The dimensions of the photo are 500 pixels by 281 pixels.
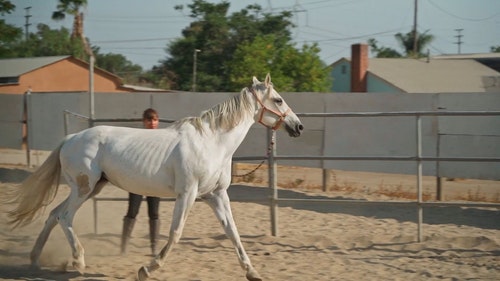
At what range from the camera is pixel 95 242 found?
22.7 ft

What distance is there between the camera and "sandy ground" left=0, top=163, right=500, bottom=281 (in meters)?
5.74

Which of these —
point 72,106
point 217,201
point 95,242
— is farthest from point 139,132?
point 72,106

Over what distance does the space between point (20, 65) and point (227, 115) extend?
23.3 m

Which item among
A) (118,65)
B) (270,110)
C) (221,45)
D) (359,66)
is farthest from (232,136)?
(118,65)

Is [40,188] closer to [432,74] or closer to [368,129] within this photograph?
[368,129]

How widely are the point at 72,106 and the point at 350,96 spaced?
21.2 feet

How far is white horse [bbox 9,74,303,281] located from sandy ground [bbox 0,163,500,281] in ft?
1.62

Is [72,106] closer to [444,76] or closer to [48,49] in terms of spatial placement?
[444,76]

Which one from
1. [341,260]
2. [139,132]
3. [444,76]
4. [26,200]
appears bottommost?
[341,260]

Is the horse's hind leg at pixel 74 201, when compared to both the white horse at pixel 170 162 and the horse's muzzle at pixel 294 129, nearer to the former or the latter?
the white horse at pixel 170 162

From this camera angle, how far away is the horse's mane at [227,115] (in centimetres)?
555

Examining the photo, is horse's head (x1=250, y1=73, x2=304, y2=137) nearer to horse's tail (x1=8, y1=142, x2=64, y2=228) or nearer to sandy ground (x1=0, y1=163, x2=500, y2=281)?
sandy ground (x1=0, y1=163, x2=500, y2=281)

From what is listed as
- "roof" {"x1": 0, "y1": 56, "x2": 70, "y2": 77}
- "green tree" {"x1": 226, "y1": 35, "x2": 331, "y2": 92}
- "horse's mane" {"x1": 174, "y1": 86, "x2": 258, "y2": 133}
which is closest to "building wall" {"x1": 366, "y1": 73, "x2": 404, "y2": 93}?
"green tree" {"x1": 226, "y1": 35, "x2": 331, "y2": 92}

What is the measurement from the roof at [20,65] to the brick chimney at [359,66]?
13.4 m
